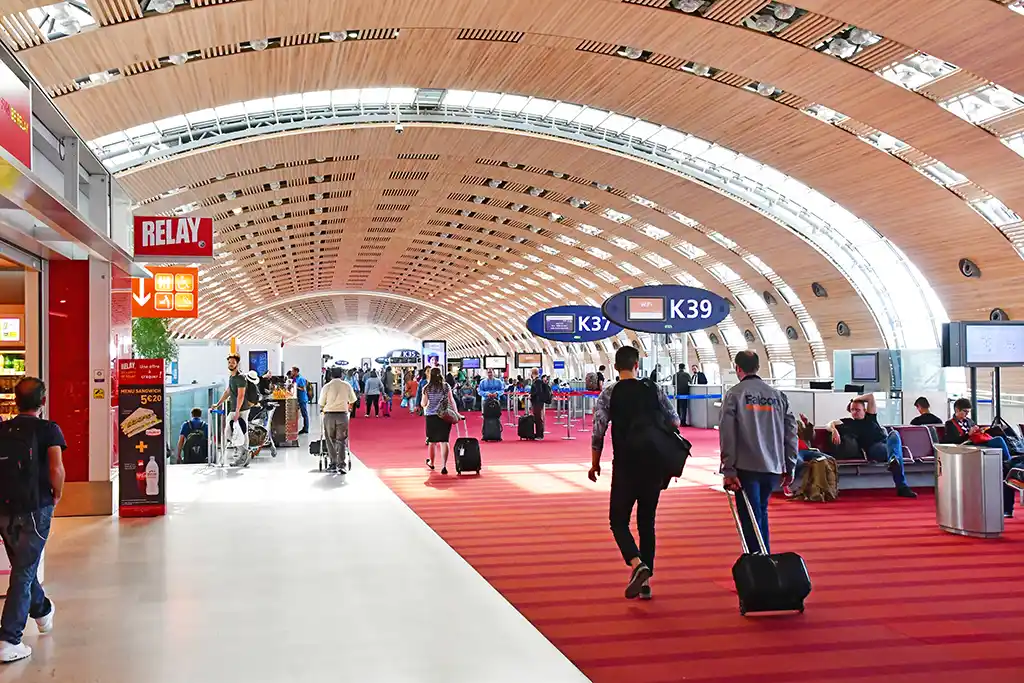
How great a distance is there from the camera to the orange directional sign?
1731cm

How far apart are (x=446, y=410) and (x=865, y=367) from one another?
824 centimetres

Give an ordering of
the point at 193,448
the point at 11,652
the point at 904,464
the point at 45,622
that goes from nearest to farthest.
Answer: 1. the point at 11,652
2. the point at 45,622
3. the point at 904,464
4. the point at 193,448

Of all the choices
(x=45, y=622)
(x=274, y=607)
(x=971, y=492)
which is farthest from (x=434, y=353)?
(x=45, y=622)

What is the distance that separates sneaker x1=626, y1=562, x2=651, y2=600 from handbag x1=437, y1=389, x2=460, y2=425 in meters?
7.30

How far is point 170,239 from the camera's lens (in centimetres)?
999

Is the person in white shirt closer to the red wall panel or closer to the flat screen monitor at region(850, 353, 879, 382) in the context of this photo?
the red wall panel

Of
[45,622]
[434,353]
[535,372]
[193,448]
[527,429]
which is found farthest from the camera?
[434,353]

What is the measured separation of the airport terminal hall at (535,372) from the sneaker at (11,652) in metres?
0.03

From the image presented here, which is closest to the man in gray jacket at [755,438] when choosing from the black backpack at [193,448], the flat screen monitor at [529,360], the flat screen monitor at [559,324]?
the black backpack at [193,448]

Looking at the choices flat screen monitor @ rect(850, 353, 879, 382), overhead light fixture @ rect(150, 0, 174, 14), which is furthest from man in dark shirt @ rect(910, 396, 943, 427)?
overhead light fixture @ rect(150, 0, 174, 14)

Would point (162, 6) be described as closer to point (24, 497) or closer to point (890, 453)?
point (24, 497)

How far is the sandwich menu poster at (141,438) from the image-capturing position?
9.16 metres

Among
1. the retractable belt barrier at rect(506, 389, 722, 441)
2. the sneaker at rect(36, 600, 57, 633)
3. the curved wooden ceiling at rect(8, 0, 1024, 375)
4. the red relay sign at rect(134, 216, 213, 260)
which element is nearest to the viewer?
the sneaker at rect(36, 600, 57, 633)

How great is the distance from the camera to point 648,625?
16.5 ft
